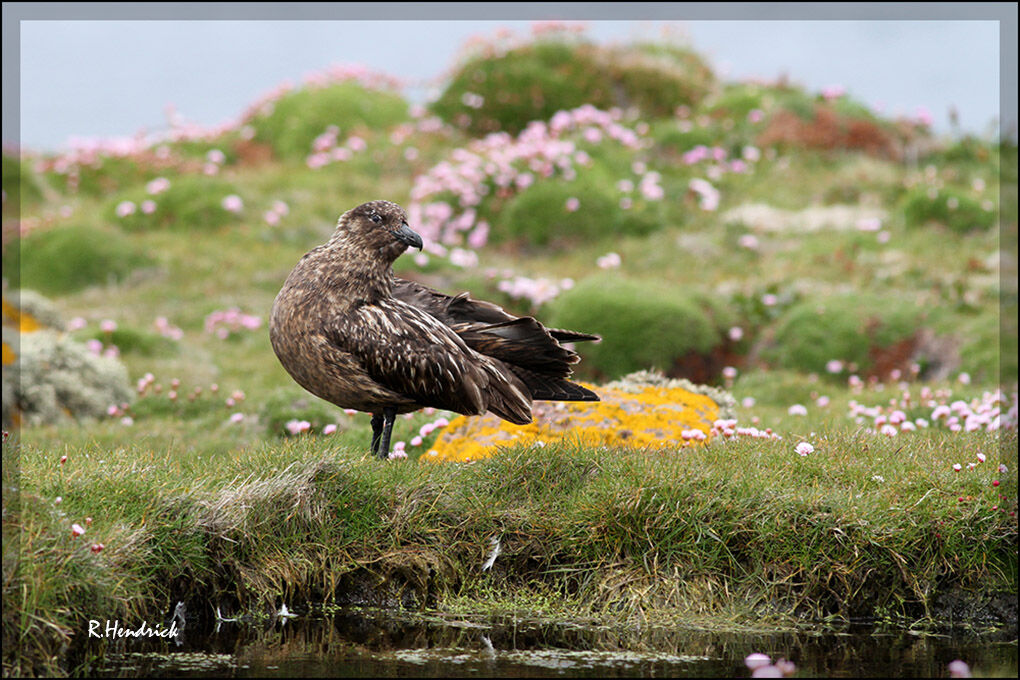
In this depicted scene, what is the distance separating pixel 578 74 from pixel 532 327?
1995 cm

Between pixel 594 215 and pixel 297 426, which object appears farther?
pixel 594 215

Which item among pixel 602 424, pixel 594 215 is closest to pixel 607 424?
pixel 602 424

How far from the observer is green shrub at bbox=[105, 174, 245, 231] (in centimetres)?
2266

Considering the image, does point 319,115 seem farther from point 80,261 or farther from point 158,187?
point 80,261

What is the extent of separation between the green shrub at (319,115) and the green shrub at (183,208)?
187 inches

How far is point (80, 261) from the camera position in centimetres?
2080

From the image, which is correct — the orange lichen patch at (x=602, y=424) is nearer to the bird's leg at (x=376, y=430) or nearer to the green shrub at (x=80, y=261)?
the bird's leg at (x=376, y=430)

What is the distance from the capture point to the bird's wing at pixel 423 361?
8.42m

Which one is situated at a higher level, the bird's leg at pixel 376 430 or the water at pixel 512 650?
the bird's leg at pixel 376 430

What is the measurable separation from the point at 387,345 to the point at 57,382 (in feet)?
23.4

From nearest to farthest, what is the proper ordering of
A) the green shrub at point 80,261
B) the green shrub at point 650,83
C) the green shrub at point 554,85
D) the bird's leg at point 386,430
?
1. the bird's leg at point 386,430
2. the green shrub at point 80,261
3. the green shrub at point 554,85
4. the green shrub at point 650,83

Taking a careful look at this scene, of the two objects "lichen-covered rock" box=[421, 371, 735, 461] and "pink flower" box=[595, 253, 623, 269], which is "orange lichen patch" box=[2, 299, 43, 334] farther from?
"pink flower" box=[595, 253, 623, 269]

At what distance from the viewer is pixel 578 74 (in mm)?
27844
